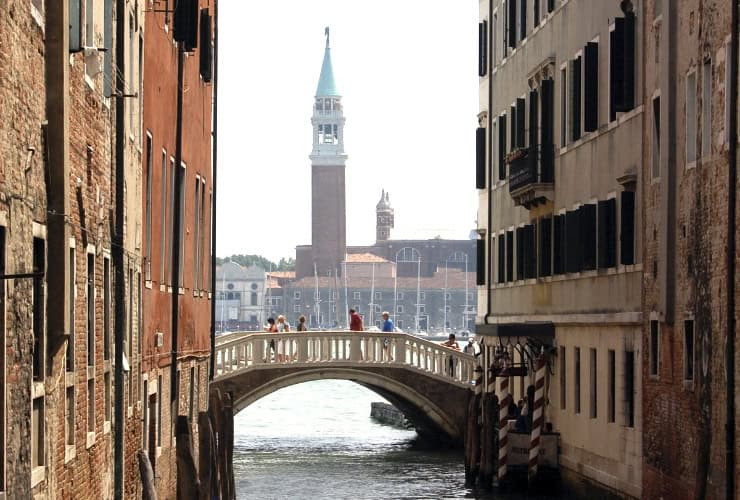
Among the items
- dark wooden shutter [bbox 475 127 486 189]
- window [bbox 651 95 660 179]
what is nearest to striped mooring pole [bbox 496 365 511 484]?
window [bbox 651 95 660 179]

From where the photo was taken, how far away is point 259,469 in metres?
34.9

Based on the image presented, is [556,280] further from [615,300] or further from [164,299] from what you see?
[164,299]

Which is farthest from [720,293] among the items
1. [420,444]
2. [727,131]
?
[420,444]

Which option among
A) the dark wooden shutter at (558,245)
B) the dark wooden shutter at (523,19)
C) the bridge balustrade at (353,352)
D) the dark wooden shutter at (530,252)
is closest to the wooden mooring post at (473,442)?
the dark wooden shutter at (530,252)

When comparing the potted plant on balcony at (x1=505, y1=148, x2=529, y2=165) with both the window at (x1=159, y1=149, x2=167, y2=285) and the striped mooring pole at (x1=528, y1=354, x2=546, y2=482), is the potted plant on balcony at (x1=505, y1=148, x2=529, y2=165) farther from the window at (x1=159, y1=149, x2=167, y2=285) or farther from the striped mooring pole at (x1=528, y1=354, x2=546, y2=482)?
the window at (x1=159, y1=149, x2=167, y2=285)

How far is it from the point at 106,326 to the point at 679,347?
718cm

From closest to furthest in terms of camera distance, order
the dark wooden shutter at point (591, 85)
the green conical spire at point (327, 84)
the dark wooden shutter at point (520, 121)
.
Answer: the dark wooden shutter at point (591, 85) → the dark wooden shutter at point (520, 121) → the green conical spire at point (327, 84)

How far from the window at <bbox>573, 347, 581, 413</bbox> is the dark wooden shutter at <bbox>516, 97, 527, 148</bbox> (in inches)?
208

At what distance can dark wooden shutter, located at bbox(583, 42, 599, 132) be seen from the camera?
24.5 meters

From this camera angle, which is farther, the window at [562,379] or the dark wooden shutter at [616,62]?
the window at [562,379]

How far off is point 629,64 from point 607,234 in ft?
8.09

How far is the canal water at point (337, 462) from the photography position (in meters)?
30.5

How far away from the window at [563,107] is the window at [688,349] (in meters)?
8.15

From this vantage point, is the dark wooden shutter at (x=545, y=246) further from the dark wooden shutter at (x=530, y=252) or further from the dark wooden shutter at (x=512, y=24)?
the dark wooden shutter at (x=512, y=24)
